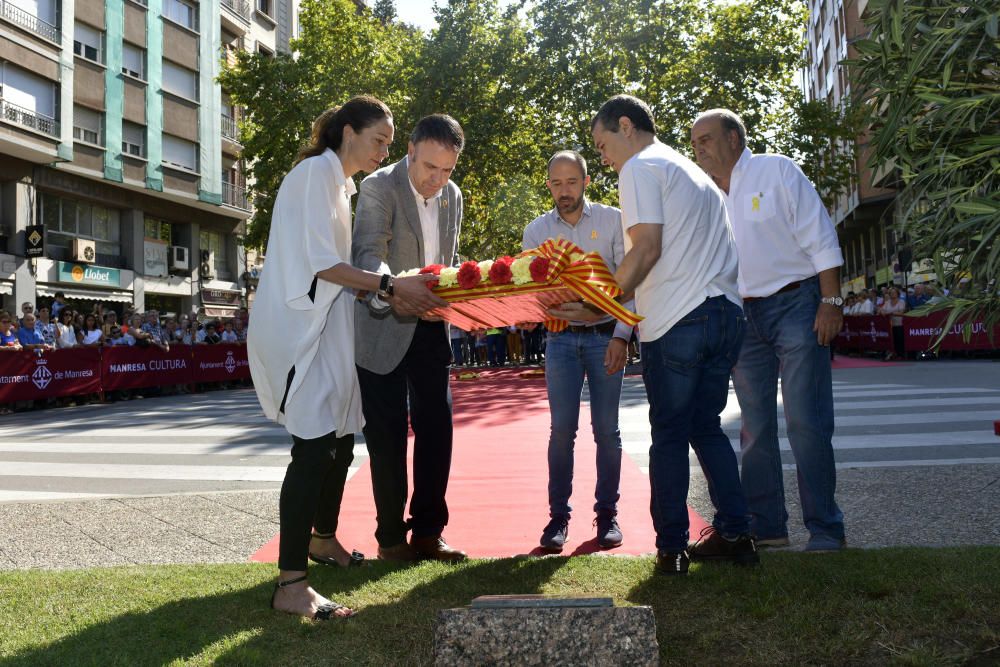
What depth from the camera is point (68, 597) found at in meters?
3.59

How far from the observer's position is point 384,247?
4.06m

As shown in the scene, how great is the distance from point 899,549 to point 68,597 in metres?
3.66

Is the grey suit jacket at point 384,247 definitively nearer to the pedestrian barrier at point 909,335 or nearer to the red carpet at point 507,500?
the red carpet at point 507,500

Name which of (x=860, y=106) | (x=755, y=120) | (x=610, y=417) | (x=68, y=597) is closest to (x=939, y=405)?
(x=610, y=417)

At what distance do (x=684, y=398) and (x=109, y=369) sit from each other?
15.6 m

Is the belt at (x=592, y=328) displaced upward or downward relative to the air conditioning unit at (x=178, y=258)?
downward

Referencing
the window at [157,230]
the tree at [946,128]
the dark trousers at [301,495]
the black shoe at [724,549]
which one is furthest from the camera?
the window at [157,230]

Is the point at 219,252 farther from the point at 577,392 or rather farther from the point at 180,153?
the point at 577,392

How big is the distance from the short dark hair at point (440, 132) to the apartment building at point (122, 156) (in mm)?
24240

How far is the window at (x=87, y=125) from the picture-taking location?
2809cm

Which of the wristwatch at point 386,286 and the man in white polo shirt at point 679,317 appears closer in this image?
the wristwatch at point 386,286

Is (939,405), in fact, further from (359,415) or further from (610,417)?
(359,415)

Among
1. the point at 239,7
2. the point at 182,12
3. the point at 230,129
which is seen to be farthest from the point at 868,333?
the point at 239,7

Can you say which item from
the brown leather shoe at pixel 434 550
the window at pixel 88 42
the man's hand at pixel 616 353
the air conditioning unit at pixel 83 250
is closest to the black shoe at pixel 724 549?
the man's hand at pixel 616 353
